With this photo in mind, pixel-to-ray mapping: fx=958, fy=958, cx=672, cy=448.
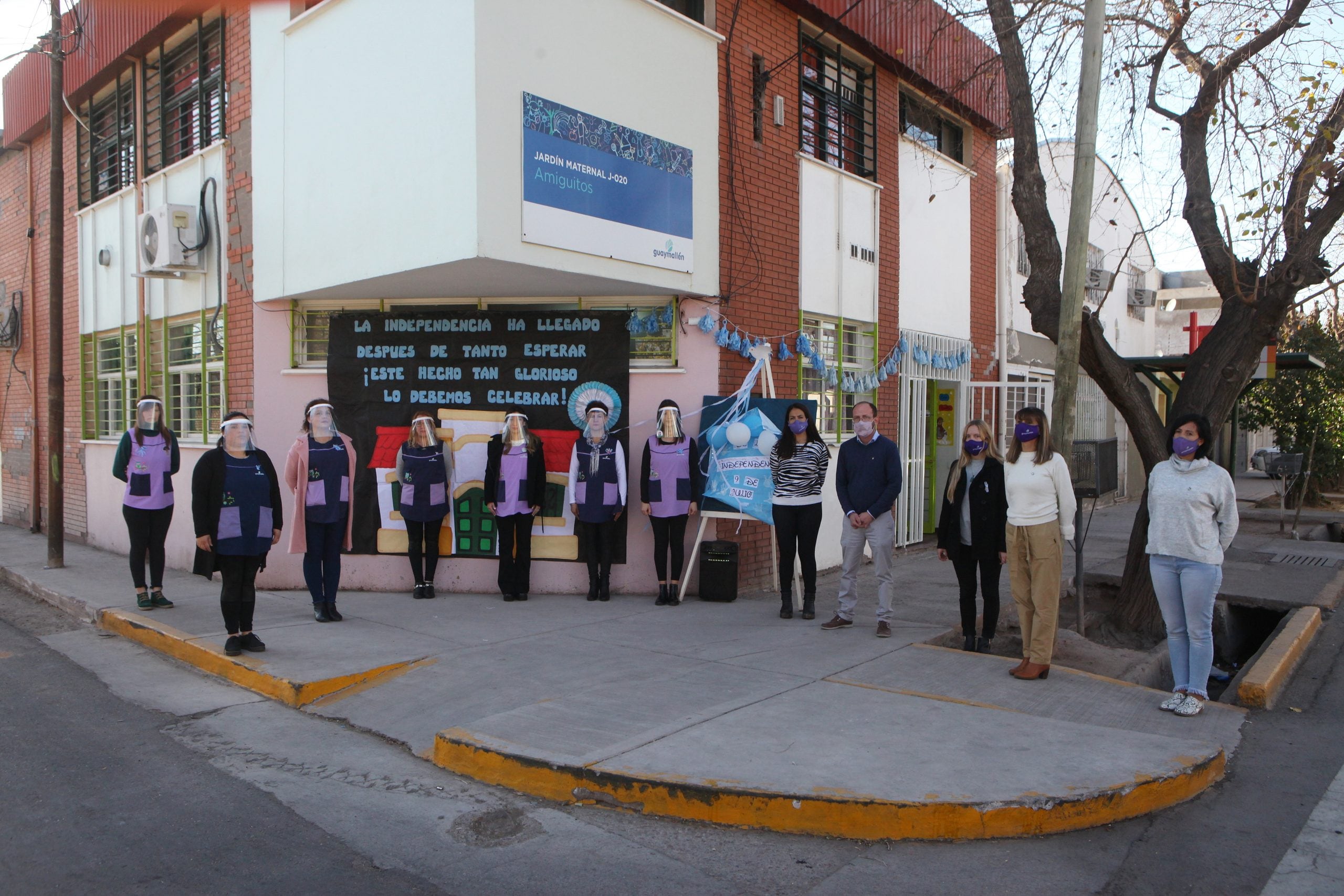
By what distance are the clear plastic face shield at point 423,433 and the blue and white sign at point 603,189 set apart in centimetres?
224

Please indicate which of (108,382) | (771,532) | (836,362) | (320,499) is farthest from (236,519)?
(108,382)

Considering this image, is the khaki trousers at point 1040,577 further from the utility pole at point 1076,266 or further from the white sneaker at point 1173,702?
the utility pole at point 1076,266

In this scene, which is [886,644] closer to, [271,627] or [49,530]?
[271,627]

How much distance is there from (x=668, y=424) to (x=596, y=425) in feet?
2.19

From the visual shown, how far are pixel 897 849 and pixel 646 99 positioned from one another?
681 cm

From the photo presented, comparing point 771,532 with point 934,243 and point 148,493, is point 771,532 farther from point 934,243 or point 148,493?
point 148,493

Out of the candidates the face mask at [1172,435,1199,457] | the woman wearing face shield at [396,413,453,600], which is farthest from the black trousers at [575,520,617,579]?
the face mask at [1172,435,1199,457]

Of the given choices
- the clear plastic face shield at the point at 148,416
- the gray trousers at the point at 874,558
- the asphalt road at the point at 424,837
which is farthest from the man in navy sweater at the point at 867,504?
the clear plastic face shield at the point at 148,416

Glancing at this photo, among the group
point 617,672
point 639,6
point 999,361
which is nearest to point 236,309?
point 639,6

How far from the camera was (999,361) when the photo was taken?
15016 mm

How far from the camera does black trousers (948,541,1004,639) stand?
23.3ft

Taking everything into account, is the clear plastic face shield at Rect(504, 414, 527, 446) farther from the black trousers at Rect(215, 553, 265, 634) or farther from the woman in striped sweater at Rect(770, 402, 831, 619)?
the black trousers at Rect(215, 553, 265, 634)

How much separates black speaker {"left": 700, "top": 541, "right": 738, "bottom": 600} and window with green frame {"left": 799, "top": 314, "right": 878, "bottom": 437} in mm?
2094

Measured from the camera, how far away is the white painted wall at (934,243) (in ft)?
40.8
